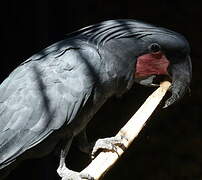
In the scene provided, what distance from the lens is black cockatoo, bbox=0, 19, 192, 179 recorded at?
1516 millimetres

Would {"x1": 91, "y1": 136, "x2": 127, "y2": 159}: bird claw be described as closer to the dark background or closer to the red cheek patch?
the red cheek patch

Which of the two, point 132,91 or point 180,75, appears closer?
point 180,75

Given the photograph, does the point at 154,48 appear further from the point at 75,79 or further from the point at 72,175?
the point at 72,175

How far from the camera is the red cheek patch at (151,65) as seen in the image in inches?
64.5

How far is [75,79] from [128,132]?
0.22 metres

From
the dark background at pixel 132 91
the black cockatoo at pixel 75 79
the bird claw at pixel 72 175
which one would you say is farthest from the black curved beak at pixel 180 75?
the dark background at pixel 132 91

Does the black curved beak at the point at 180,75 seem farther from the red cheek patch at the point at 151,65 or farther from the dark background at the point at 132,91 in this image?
the dark background at the point at 132,91

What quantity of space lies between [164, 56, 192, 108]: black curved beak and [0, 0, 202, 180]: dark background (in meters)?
0.60

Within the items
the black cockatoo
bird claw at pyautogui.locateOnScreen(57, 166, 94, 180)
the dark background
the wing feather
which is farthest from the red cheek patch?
the dark background

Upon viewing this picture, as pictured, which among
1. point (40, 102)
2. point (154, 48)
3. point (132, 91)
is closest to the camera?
point (40, 102)

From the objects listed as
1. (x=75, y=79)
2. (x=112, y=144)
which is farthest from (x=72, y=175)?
(x=75, y=79)

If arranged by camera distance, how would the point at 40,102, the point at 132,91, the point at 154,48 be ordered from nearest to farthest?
the point at 40,102
the point at 154,48
the point at 132,91

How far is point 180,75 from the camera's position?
1658 millimetres

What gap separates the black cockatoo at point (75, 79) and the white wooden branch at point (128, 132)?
53mm
